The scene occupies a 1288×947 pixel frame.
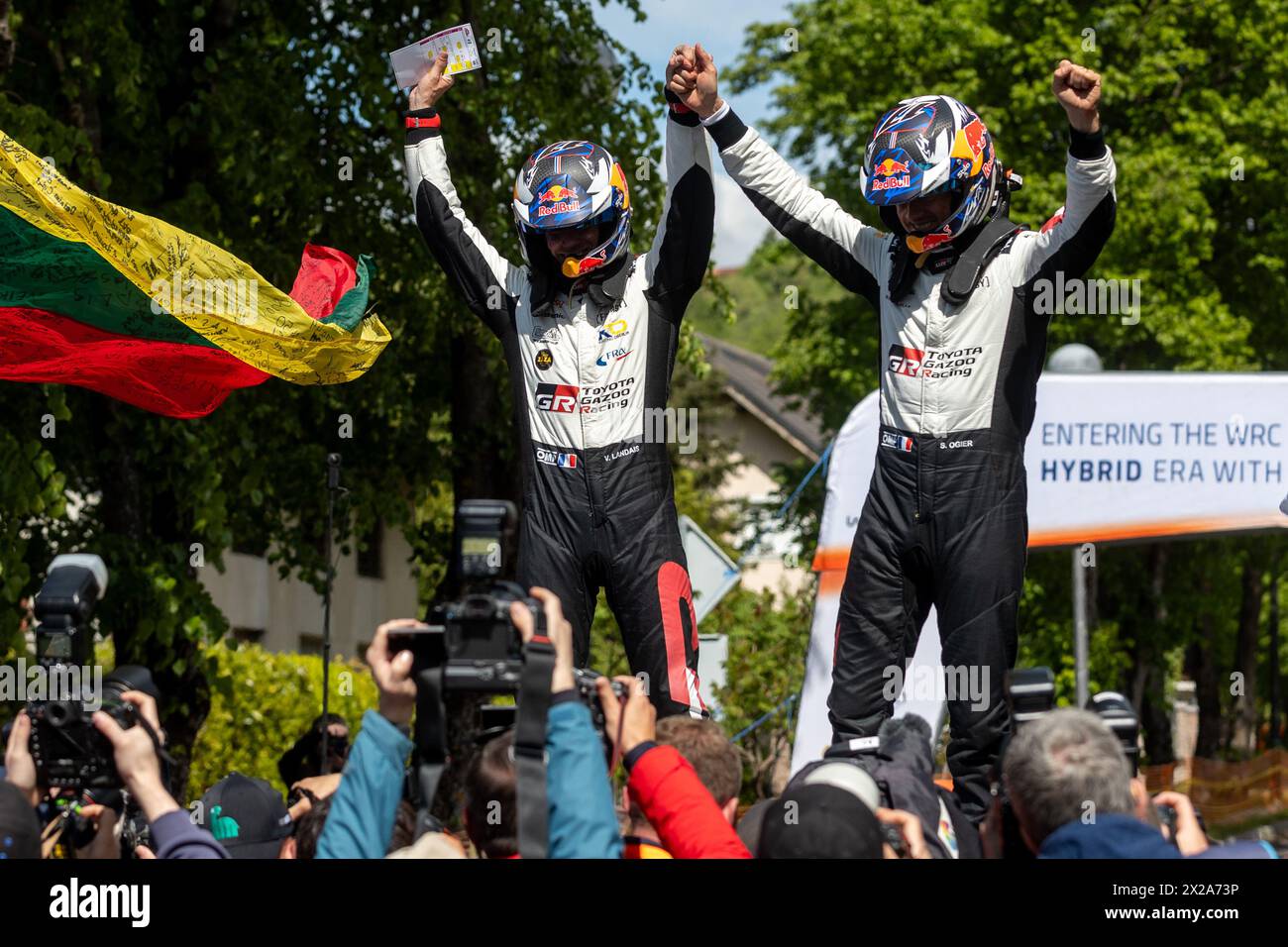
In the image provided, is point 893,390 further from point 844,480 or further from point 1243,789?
point 1243,789

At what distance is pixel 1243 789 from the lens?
19344mm

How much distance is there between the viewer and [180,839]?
338 cm

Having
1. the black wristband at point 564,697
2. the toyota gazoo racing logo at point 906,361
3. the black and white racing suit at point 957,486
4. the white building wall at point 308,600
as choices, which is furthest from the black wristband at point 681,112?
the white building wall at point 308,600

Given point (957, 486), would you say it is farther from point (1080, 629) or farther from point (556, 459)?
point (1080, 629)

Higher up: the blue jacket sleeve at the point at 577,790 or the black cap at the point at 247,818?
the blue jacket sleeve at the point at 577,790

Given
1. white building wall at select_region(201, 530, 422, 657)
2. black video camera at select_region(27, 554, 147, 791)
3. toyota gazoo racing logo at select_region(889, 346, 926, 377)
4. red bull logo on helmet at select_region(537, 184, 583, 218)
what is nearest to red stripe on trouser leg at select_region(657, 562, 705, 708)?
toyota gazoo racing logo at select_region(889, 346, 926, 377)

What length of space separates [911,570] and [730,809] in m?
1.77

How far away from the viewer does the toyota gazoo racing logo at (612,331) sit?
19.7ft

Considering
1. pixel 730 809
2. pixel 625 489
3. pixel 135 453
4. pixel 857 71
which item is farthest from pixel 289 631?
pixel 730 809

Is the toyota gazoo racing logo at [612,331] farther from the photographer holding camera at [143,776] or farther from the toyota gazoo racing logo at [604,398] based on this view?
the photographer holding camera at [143,776]

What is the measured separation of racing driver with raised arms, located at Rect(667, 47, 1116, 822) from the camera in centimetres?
543

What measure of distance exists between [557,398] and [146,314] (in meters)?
2.01

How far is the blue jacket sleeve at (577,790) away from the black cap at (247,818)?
1.55m

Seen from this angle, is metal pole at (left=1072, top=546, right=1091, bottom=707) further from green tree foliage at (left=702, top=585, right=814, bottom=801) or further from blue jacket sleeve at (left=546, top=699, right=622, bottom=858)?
green tree foliage at (left=702, top=585, right=814, bottom=801)
